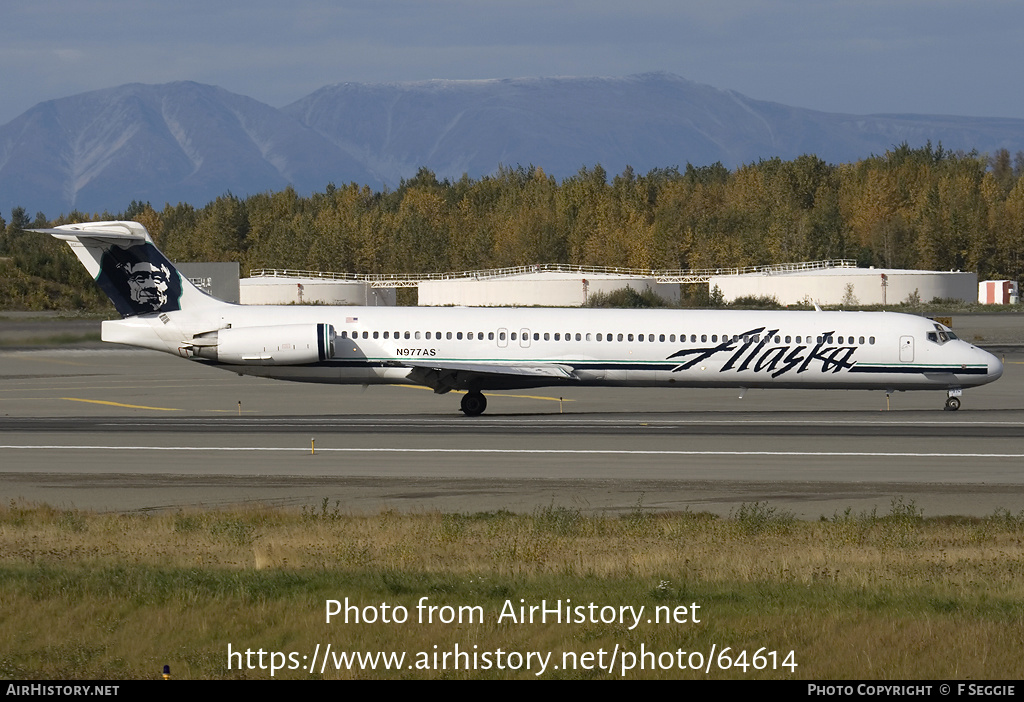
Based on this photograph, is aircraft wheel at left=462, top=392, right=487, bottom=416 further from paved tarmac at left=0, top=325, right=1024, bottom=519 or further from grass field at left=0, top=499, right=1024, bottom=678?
grass field at left=0, top=499, right=1024, bottom=678

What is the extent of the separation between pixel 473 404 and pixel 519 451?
9.06 meters

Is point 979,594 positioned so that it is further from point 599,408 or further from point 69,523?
point 599,408

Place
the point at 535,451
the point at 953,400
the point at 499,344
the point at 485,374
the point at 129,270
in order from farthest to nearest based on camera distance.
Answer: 1. the point at 953,400
2. the point at 499,344
3. the point at 129,270
4. the point at 485,374
5. the point at 535,451

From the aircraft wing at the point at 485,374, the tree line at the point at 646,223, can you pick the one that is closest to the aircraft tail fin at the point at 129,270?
the aircraft wing at the point at 485,374

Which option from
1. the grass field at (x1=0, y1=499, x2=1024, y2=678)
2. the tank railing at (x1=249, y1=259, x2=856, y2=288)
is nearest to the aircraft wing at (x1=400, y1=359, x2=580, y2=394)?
the grass field at (x1=0, y1=499, x2=1024, y2=678)

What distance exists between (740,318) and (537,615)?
1037 inches

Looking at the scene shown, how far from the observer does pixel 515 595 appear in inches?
516

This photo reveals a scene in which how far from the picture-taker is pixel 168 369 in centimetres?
5606

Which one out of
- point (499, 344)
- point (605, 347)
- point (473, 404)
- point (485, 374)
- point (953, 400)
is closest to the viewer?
point (485, 374)

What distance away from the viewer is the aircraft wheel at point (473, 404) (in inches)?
1436

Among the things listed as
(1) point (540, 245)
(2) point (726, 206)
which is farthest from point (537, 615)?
(2) point (726, 206)

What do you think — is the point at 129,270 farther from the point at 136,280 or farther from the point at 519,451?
the point at 519,451

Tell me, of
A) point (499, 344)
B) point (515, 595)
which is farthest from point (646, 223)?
point (515, 595)

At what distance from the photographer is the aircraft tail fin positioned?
36156 millimetres
